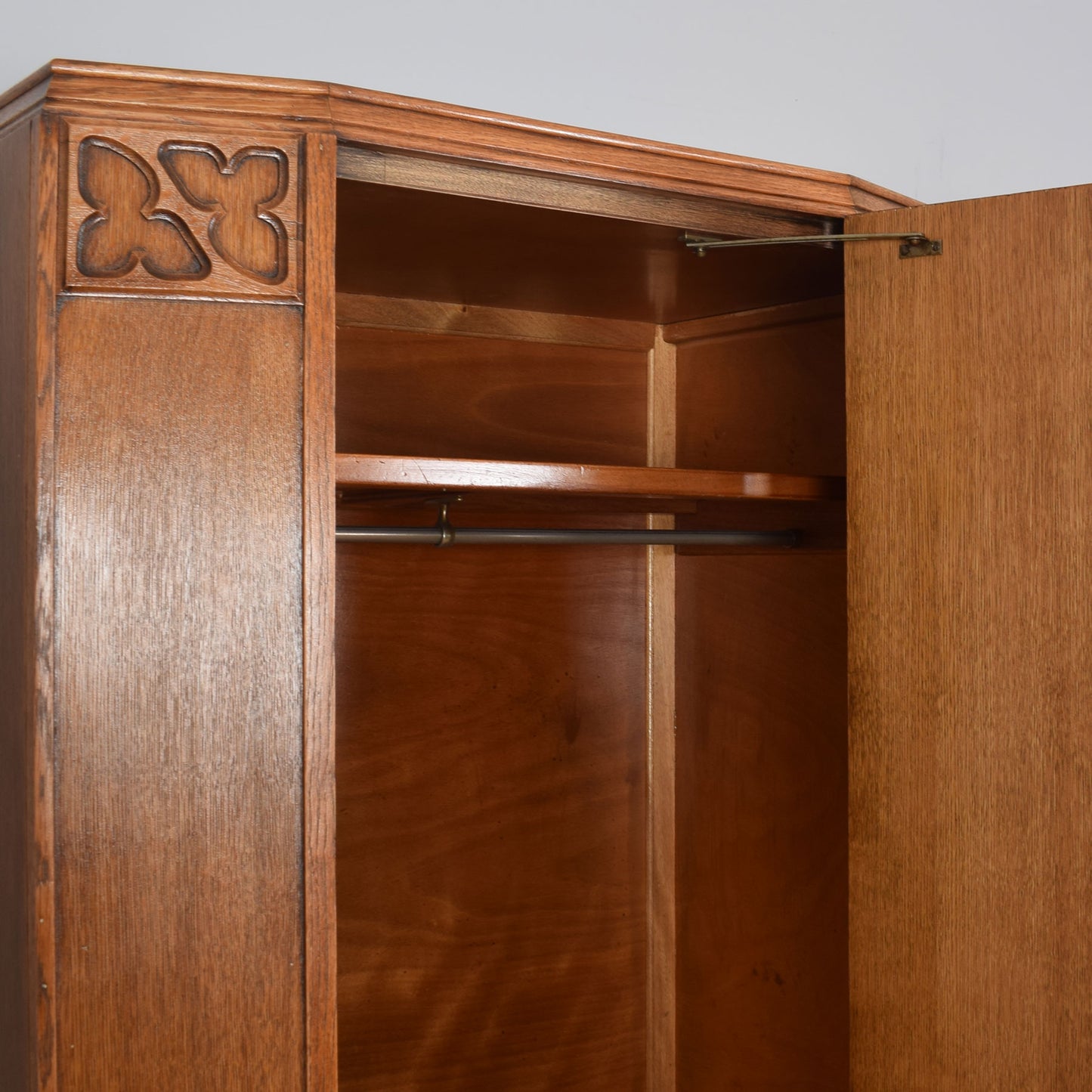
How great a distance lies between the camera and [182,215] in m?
1.10

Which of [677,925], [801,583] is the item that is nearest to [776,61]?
[801,583]

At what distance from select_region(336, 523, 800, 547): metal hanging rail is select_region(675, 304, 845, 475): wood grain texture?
123 millimetres

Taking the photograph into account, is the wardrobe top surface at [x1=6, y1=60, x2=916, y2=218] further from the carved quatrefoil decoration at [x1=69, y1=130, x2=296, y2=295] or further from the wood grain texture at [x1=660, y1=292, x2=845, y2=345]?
the wood grain texture at [x1=660, y1=292, x2=845, y2=345]

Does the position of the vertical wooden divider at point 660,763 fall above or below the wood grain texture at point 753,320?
below

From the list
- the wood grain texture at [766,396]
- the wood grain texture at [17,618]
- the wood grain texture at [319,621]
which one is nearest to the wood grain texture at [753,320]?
the wood grain texture at [766,396]

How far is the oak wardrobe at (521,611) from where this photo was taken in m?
1.07

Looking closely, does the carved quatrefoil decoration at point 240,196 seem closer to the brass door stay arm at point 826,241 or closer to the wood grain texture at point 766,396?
the brass door stay arm at point 826,241

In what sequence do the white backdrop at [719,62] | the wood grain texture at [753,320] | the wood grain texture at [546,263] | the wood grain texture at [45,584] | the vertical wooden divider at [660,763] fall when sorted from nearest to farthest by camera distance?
the wood grain texture at [45,584] → the wood grain texture at [546,263] → the white backdrop at [719,62] → the wood grain texture at [753,320] → the vertical wooden divider at [660,763]

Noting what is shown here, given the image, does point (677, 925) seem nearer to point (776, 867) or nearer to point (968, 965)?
point (776, 867)

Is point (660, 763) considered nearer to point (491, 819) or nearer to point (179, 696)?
point (491, 819)

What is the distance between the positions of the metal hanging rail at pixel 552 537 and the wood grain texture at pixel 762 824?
66 millimetres

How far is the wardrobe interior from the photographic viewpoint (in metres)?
1.78

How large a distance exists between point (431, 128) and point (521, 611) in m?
0.87

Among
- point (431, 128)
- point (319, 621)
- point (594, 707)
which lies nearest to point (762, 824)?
point (594, 707)
